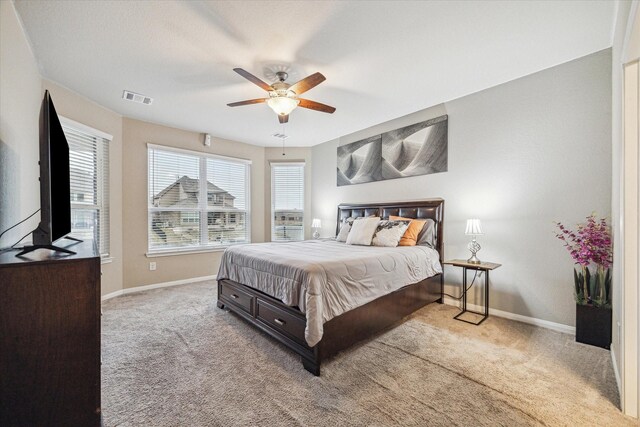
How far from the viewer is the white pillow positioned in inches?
140

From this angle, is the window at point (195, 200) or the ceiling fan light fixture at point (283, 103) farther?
the window at point (195, 200)

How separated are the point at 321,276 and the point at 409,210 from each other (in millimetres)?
2356

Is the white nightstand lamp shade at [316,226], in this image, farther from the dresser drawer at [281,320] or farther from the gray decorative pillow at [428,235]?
the dresser drawer at [281,320]

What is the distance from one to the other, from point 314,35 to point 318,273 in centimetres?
198

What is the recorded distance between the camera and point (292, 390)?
1.78 m

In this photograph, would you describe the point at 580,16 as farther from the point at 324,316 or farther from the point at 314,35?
the point at 324,316

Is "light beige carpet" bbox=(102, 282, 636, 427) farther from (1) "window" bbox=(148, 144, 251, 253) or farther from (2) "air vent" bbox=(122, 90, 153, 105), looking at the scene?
(2) "air vent" bbox=(122, 90, 153, 105)

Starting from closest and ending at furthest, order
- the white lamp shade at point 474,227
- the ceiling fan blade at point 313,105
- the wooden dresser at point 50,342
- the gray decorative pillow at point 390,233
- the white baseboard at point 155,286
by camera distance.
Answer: the wooden dresser at point 50,342 → the ceiling fan blade at point 313,105 → the white lamp shade at point 474,227 → the gray decorative pillow at point 390,233 → the white baseboard at point 155,286

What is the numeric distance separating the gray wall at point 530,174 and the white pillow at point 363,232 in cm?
99

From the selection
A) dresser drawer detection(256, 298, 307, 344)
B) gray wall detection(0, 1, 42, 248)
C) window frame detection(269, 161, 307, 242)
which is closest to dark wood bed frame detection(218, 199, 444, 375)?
dresser drawer detection(256, 298, 307, 344)

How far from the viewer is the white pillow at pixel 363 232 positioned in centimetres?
357

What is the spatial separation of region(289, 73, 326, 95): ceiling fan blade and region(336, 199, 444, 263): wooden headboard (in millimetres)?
2268

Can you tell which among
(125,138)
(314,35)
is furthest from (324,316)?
(125,138)

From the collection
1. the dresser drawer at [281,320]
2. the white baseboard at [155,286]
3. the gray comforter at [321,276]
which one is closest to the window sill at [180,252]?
the white baseboard at [155,286]
